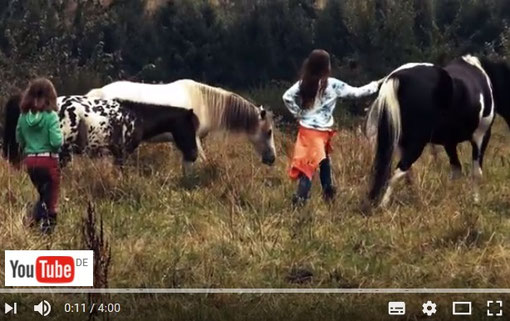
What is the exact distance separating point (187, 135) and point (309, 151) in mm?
2070

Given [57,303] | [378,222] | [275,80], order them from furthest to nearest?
[275,80] → [378,222] → [57,303]

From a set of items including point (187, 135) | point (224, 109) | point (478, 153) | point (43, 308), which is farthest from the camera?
point (224, 109)

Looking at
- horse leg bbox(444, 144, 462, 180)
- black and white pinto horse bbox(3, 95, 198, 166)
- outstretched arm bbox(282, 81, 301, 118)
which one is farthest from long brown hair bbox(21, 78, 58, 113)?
horse leg bbox(444, 144, 462, 180)

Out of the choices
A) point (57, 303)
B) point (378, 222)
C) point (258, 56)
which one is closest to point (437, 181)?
point (378, 222)

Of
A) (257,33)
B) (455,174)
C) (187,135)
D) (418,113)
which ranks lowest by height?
(455,174)

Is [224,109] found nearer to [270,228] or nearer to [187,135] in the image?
[187,135]

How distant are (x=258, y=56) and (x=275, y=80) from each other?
3.78 feet

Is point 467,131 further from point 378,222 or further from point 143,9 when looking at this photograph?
point 143,9

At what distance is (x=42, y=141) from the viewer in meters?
5.47

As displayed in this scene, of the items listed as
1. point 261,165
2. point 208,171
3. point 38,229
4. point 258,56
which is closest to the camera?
point 38,229

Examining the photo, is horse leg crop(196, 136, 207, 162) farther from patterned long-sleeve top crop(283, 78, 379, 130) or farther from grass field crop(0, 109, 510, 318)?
patterned long-sleeve top crop(283, 78, 379, 130)

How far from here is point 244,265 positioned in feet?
15.6
